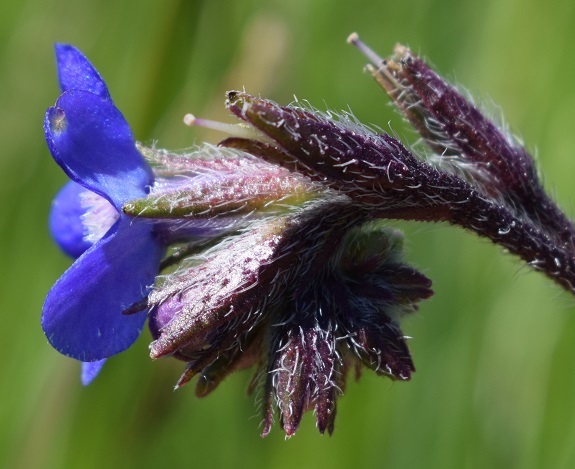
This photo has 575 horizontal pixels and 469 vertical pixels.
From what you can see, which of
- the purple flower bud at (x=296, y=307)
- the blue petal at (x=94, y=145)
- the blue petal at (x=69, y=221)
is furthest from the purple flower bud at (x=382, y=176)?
the blue petal at (x=69, y=221)

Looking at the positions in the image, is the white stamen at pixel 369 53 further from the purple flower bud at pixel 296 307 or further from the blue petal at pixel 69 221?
the blue petal at pixel 69 221

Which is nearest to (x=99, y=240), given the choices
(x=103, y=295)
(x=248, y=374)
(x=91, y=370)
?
(x=103, y=295)

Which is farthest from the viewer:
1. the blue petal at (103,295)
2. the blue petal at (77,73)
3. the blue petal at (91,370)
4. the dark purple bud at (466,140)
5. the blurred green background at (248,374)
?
the blurred green background at (248,374)

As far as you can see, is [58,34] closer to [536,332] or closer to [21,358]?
[21,358]

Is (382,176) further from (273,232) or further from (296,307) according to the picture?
(296,307)

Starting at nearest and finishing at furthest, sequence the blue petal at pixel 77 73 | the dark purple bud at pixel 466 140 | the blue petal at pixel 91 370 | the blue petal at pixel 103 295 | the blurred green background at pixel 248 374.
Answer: the blue petal at pixel 103 295 < the blue petal at pixel 77 73 < the blue petal at pixel 91 370 < the dark purple bud at pixel 466 140 < the blurred green background at pixel 248 374

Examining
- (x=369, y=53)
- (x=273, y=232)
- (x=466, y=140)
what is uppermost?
(x=369, y=53)

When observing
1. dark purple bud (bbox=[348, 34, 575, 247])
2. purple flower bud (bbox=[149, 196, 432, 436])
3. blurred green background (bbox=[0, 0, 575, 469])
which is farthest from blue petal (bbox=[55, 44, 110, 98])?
blurred green background (bbox=[0, 0, 575, 469])
